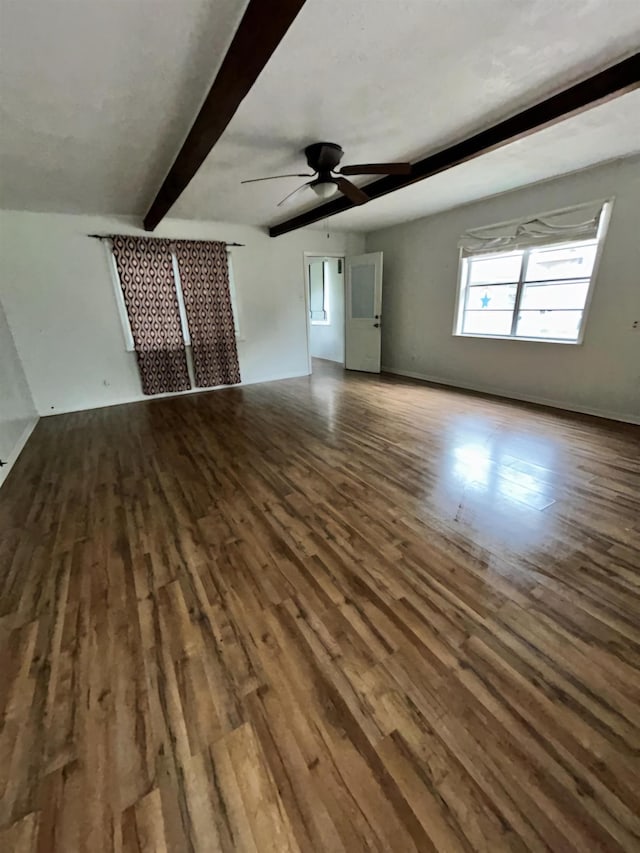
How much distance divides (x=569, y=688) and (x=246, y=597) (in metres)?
1.34

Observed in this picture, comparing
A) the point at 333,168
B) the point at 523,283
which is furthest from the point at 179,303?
the point at 523,283

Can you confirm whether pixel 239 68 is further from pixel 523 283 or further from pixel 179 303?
pixel 523 283

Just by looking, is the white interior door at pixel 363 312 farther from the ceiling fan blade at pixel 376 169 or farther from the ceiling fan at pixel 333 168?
the ceiling fan blade at pixel 376 169

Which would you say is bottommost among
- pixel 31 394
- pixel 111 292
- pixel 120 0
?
pixel 31 394

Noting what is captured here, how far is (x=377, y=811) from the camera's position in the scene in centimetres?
95

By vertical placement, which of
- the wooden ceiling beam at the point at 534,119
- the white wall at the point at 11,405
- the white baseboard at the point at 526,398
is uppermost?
the wooden ceiling beam at the point at 534,119

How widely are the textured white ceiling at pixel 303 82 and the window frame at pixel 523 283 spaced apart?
767 mm

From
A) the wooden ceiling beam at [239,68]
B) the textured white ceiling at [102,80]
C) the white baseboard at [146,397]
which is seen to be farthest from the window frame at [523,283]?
the textured white ceiling at [102,80]

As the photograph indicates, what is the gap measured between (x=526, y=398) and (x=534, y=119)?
122 inches

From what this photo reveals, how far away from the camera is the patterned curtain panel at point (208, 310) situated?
4.98 m

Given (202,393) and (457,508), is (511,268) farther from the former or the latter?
(202,393)

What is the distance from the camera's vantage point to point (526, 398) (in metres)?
4.57

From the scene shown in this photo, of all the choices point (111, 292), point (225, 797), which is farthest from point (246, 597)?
point (111, 292)

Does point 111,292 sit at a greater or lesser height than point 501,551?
greater
